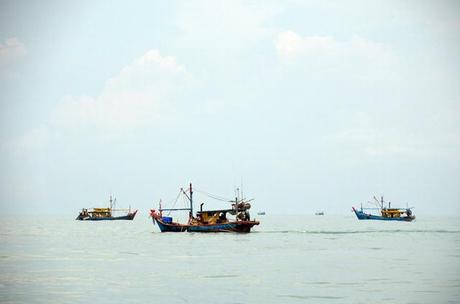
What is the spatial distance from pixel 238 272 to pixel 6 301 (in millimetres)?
17080

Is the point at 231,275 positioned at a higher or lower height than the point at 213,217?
lower

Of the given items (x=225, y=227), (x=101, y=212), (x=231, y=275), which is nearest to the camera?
(x=231, y=275)

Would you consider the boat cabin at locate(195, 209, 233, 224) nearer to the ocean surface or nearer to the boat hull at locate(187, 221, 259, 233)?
the boat hull at locate(187, 221, 259, 233)

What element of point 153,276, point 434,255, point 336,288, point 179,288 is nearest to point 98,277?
point 153,276

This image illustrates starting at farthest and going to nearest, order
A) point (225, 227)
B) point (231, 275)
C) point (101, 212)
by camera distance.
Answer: point (101, 212) < point (225, 227) < point (231, 275)

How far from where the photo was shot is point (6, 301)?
29.6 metres

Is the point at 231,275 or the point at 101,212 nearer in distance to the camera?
the point at 231,275

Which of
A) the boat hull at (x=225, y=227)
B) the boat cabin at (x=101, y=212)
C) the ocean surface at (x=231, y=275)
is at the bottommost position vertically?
the ocean surface at (x=231, y=275)

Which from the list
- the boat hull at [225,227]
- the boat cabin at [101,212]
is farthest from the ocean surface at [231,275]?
the boat cabin at [101,212]

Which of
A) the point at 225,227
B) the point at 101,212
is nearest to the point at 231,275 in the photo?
the point at 225,227

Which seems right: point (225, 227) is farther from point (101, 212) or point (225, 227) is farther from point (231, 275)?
point (101, 212)

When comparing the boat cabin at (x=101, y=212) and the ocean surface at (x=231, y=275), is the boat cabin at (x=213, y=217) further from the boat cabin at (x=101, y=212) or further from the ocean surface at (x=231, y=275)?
the boat cabin at (x=101, y=212)

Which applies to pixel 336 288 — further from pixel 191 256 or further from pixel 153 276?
pixel 191 256

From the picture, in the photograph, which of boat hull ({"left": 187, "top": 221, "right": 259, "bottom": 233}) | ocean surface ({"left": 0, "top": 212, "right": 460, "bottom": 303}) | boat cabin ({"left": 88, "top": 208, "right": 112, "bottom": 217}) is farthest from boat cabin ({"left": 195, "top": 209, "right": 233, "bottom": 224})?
boat cabin ({"left": 88, "top": 208, "right": 112, "bottom": 217})
